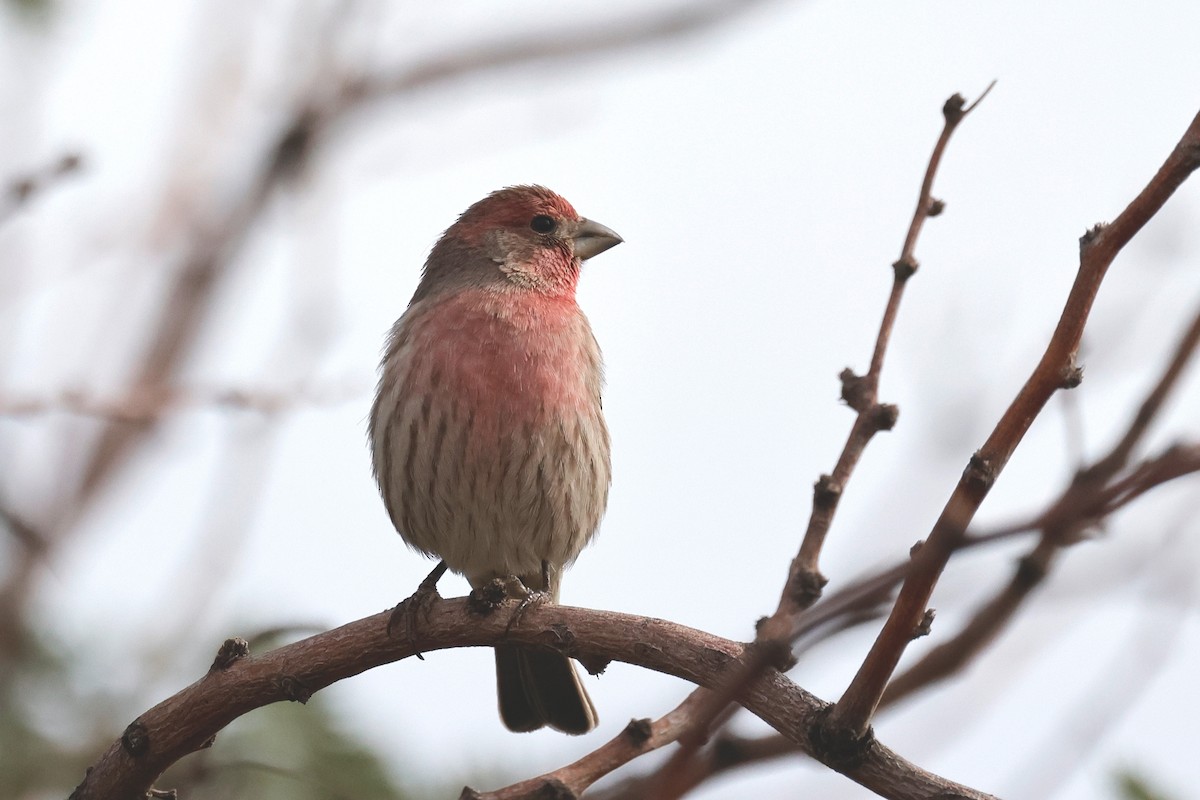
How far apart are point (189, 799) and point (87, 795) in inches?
49.9

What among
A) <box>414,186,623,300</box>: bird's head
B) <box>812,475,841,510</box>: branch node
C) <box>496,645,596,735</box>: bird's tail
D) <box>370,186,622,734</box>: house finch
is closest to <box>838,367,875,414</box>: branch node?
<box>812,475,841,510</box>: branch node

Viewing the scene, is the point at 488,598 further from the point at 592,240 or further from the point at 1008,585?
the point at 592,240

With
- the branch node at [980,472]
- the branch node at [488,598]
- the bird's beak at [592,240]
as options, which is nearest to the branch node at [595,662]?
the branch node at [488,598]

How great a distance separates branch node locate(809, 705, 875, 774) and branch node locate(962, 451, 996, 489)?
30.1 inches

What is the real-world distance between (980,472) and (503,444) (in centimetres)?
368

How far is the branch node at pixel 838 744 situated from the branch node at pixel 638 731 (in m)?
0.35

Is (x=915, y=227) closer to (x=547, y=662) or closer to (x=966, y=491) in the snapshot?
(x=966, y=491)

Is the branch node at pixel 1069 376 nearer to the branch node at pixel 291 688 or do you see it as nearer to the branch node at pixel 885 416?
the branch node at pixel 885 416

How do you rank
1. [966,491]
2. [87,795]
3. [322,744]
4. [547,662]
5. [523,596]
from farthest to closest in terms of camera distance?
[547,662] → [322,744] → [523,596] → [87,795] → [966,491]

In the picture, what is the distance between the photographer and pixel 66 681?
19.5 ft

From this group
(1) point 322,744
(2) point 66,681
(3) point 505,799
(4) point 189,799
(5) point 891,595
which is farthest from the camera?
(2) point 66,681

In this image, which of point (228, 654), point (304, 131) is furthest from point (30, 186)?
point (304, 131)

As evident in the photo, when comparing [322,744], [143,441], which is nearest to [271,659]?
[322,744]

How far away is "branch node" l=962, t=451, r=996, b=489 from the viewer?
2.40 meters
